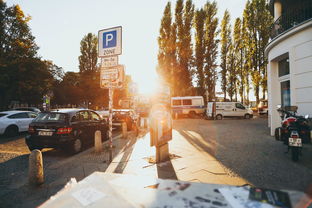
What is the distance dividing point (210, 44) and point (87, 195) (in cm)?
3019

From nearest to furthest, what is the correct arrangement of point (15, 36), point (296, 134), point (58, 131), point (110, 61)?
point (296, 134) → point (110, 61) → point (58, 131) → point (15, 36)

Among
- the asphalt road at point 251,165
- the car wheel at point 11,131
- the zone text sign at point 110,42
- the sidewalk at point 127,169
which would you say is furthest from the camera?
the car wheel at point 11,131

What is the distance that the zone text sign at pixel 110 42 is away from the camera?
16.6ft

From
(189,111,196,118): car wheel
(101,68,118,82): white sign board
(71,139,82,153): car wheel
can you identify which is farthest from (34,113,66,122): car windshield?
(189,111,196,118): car wheel

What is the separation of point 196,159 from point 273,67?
7294 mm

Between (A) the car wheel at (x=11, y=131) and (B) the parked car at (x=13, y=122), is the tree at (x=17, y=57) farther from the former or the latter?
(A) the car wheel at (x=11, y=131)

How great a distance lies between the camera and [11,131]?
9.90 metres

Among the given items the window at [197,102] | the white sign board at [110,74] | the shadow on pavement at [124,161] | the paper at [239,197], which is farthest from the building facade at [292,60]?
the window at [197,102]

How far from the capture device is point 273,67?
919 centimetres

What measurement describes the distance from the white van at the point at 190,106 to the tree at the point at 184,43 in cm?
511

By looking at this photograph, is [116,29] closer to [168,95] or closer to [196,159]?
[168,95]

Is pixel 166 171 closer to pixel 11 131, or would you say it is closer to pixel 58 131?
pixel 58 131

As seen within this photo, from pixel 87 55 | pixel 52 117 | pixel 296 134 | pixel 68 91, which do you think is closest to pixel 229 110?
pixel 296 134

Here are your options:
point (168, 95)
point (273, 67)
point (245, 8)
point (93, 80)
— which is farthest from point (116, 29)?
point (93, 80)
